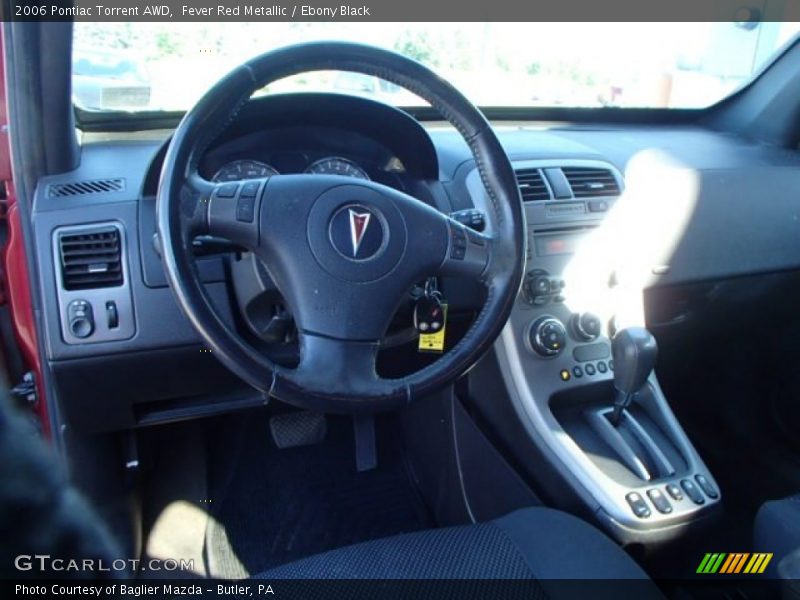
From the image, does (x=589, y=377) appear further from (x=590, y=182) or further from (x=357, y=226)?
(x=357, y=226)

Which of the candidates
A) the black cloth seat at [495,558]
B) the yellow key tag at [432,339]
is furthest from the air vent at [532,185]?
the black cloth seat at [495,558]

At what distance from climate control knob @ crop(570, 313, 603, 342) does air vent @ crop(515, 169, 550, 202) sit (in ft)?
0.99

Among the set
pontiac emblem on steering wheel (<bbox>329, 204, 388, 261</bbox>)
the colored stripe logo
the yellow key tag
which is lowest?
the colored stripe logo

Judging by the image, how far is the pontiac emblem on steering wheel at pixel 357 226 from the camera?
1287 mm

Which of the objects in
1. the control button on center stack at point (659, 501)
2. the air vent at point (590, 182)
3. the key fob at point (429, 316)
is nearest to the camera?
the key fob at point (429, 316)

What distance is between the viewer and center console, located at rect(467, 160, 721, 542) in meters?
1.58

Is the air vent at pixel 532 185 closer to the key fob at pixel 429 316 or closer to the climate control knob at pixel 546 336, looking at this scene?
the climate control knob at pixel 546 336

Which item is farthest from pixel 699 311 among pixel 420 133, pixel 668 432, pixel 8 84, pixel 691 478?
pixel 8 84

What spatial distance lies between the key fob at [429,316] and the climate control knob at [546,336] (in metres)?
0.39

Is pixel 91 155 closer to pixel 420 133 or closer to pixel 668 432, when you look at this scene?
pixel 420 133

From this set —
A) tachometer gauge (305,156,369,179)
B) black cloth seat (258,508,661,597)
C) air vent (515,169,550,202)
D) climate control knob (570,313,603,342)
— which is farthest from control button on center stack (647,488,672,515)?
tachometer gauge (305,156,369,179)

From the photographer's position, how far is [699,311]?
2.23 m

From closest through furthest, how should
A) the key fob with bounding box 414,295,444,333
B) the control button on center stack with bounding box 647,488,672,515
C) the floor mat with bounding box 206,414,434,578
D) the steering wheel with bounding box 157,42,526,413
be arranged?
the steering wheel with bounding box 157,42,526,413, the key fob with bounding box 414,295,444,333, the control button on center stack with bounding box 647,488,672,515, the floor mat with bounding box 206,414,434,578

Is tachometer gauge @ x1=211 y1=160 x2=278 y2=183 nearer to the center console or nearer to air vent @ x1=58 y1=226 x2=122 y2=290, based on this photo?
air vent @ x1=58 y1=226 x2=122 y2=290
